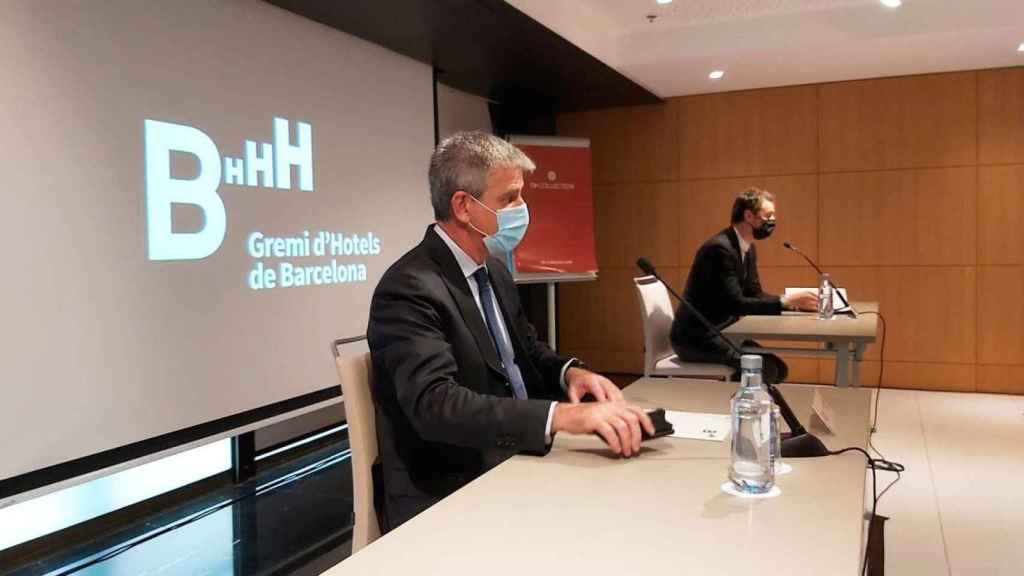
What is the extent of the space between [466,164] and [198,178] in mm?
1822

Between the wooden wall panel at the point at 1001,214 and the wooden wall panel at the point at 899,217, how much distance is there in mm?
56

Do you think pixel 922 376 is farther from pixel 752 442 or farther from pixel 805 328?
pixel 752 442

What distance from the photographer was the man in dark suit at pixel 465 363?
1.41 metres

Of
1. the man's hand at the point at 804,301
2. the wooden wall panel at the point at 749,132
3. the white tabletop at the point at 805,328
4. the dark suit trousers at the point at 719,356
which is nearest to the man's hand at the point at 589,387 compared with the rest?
the white tabletop at the point at 805,328

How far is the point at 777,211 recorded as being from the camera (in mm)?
6051

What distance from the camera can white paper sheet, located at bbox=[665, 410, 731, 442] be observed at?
1.59 meters

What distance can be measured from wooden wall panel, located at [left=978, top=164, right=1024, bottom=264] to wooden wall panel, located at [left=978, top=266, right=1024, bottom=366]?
11cm

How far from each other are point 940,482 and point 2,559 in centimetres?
400

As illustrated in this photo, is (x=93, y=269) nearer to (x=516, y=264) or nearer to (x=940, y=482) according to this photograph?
(x=516, y=264)

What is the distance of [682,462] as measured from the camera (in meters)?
1.40

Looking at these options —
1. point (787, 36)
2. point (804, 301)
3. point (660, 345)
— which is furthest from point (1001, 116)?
point (660, 345)

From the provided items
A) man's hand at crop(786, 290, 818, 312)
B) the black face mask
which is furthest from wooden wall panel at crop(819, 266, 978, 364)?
man's hand at crop(786, 290, 818, 312)

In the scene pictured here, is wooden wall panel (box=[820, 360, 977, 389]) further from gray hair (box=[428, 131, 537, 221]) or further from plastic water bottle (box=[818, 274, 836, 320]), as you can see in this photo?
gray hair (box=[428, 131, 537, 221])

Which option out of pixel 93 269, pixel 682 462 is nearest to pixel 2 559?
pixel 93 269
